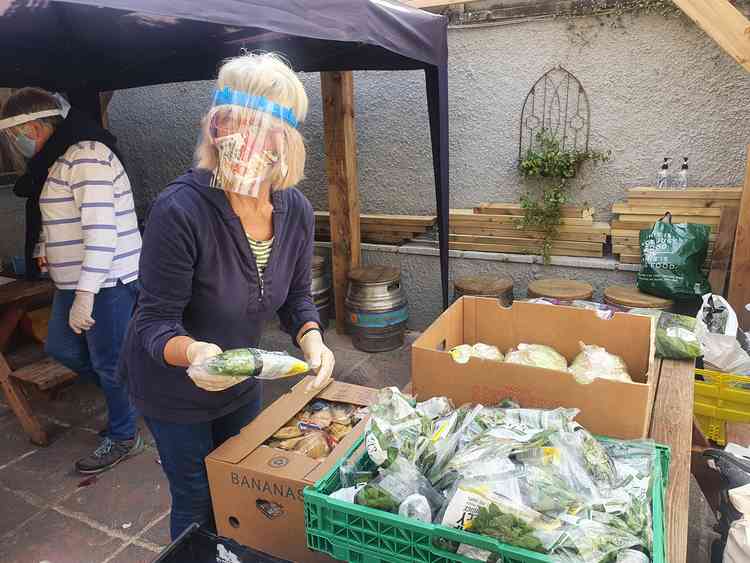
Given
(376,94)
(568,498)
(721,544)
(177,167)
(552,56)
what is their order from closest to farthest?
(568,498) < (721,544) < (552,56) < (376,94) < (177,167)

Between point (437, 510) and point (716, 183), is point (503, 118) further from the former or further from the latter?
point (437, 510)

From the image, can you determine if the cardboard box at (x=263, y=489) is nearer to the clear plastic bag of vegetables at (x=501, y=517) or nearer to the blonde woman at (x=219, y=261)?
the blonde woman at (x=219, y=261)

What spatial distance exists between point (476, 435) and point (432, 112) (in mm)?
2805

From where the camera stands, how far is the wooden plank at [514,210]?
4.27 m

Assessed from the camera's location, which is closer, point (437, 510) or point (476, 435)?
point (437, 510)

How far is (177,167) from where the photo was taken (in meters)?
6.30

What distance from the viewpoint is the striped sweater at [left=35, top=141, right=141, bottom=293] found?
252 centimetres

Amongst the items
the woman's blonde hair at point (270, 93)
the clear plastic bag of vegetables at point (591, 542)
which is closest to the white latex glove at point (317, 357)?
the woman's blonde hair at point (270, 93)

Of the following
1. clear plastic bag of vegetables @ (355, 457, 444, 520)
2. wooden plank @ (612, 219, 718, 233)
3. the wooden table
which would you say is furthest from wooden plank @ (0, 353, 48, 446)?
wooden plank @ (612, 219, 718, 233)

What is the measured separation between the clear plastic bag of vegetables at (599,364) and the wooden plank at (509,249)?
263 centimetres

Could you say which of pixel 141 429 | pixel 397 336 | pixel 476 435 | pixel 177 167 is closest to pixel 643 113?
pixel 397 336

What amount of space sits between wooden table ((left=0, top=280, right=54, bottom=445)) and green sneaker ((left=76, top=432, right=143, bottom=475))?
1.60 feet

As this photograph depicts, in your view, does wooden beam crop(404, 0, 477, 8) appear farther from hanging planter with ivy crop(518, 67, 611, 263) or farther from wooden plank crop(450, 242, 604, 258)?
wooden plank crop(450, 242, 604, 258)

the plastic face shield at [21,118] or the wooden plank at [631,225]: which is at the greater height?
the plastic face shield at [21,118]
